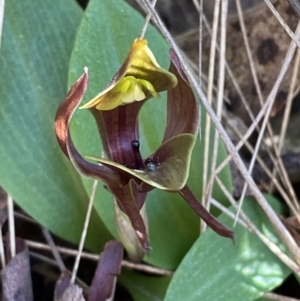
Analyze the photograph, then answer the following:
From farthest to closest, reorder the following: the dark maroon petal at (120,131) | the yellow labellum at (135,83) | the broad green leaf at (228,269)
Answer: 1. the broad green leaf at (228,269)
2. the dark maroon petal at (120,131)
3. the yellow labellum at (135,83)

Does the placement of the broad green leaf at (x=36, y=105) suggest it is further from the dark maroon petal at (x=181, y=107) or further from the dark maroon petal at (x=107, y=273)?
the dark maroon petal at (x=181, y=107)

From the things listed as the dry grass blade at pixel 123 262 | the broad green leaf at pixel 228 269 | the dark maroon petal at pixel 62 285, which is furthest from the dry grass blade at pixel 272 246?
the dark maroon petal at pixel 62 285

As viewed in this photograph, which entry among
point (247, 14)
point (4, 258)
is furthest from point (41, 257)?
point (247, 14)

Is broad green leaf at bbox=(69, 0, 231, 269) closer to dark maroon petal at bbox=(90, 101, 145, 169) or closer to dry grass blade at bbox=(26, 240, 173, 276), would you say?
dry grass blade at bbox=(26, 240, 173, 276)

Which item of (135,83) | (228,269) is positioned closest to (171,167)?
(135,83)

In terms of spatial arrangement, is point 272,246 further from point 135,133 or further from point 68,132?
point 68,132

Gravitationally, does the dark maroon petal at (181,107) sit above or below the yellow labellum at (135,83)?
below

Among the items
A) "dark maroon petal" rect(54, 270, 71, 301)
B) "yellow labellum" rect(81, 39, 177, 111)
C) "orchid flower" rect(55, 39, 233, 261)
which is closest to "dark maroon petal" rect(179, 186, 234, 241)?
"orchid flower" rect(55, 39, 233, 261)
